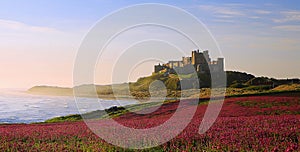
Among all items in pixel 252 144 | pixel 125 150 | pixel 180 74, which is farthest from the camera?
pixel 180 74

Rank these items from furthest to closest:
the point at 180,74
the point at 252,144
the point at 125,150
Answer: the point at 180,74 → the point at 125,150 → the point at 252,144

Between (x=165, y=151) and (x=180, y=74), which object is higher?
(x=180, y=74)

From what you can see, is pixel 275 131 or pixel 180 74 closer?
pixel 275 131

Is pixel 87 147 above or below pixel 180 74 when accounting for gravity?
below

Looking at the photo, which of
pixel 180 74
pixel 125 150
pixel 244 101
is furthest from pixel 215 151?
pixel 180 74

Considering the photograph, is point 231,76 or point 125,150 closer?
point 125,150

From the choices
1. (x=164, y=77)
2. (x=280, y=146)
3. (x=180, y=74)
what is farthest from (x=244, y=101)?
(x=164, y=77)

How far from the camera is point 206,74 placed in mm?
113875

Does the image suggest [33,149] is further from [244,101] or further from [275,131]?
[244,101]

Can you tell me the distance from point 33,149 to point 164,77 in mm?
100846

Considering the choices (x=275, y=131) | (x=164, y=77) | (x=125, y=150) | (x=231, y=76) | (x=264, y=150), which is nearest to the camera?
(x=264, y=150)

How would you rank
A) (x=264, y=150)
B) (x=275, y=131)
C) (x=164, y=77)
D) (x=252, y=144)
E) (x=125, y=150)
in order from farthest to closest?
(x=164, y=77) < (x=275, y=131) < (x=125, y=150) < (x=252, y=144) < (x=264, y=150)

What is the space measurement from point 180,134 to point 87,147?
2332mm

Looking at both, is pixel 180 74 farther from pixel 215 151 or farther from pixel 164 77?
pixel 215 151
